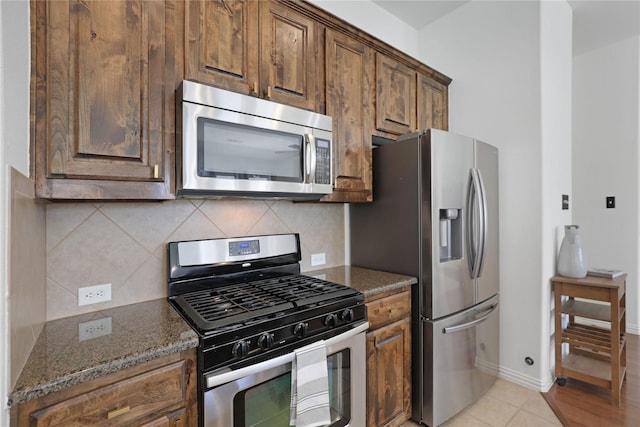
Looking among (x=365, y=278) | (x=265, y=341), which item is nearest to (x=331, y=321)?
(x=265, y=341)

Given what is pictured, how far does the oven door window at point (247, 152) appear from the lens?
138 cm

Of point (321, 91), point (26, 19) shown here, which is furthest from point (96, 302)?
point (321, 91)

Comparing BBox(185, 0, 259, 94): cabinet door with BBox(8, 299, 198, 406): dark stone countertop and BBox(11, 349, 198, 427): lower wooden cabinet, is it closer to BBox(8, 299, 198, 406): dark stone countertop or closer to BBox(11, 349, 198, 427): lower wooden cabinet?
→ BBox(8, 299, 198, 406): dark stone countertop

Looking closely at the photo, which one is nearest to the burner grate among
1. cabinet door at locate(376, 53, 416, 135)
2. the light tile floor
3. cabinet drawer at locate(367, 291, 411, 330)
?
cabinet drawer at locate(367, 291, 411, 330)

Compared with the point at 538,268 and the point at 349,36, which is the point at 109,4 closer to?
the point at 349,36

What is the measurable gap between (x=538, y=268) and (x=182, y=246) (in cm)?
235

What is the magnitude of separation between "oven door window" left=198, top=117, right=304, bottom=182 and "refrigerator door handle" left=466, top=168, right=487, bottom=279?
114 centimetres

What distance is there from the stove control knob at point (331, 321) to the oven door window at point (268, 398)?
159 mm

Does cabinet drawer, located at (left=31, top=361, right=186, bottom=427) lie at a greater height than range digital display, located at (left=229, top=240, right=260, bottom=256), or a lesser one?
lesser

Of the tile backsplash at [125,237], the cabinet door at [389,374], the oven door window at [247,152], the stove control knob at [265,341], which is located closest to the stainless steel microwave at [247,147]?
the oven door window at [247,152]

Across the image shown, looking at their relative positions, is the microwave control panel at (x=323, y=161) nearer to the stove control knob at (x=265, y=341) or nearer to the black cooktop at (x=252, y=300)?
the black cooktop at (x=252, y=300)

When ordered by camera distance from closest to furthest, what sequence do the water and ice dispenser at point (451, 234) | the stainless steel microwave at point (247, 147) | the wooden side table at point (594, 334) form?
the stainless steel microwave at point (247, 147) → the water and ice dispenser at point (451, 234) → the wooden side table at point (594, 334)

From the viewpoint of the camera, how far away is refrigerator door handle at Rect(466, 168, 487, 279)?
2049 millimetres

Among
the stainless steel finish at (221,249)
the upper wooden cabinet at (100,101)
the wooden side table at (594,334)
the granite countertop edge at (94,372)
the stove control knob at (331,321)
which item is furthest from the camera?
the wooden side table at (594,334)
